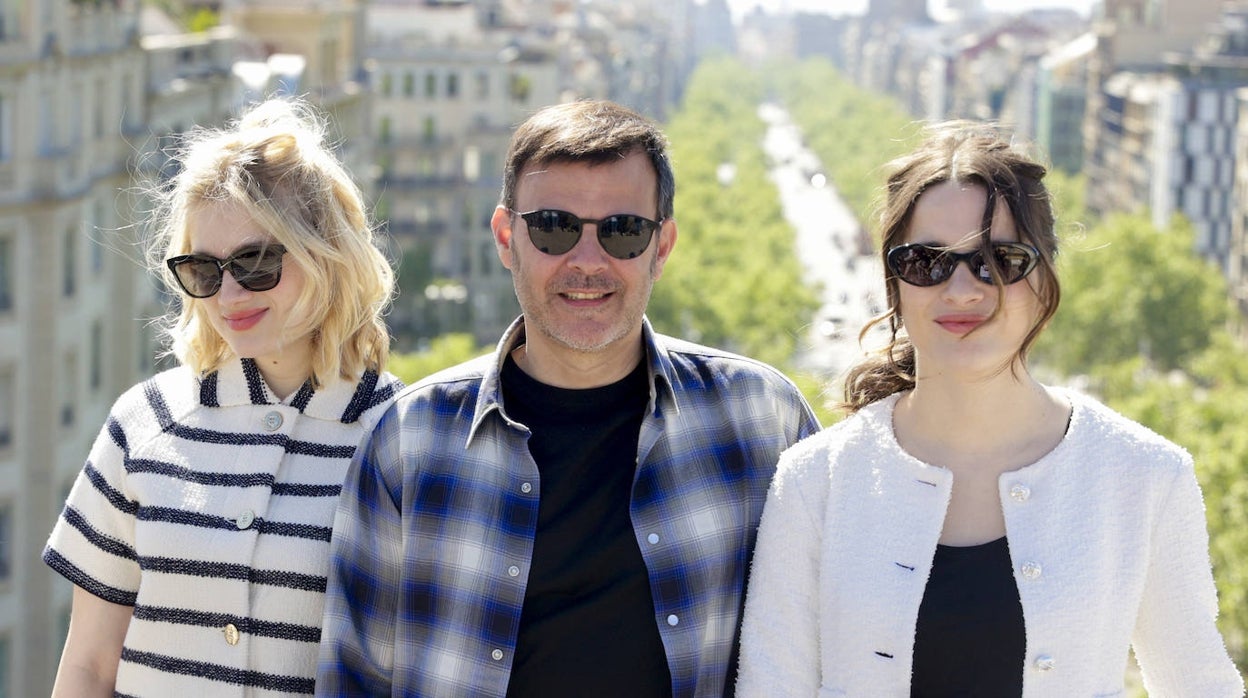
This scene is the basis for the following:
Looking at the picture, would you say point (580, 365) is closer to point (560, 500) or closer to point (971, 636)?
point (560, 500)

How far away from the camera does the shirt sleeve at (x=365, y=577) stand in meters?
6.08

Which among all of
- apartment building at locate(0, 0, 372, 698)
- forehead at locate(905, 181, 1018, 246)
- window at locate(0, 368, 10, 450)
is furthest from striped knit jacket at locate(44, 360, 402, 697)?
window at locate(0, 368, 10, 450)

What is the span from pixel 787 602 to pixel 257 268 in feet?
6.24

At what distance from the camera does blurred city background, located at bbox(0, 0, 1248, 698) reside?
29.8 metres

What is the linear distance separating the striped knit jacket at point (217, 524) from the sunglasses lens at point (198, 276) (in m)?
0.30

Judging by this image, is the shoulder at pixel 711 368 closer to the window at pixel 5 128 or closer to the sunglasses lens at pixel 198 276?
the sunglasses lens at pixel 198 276

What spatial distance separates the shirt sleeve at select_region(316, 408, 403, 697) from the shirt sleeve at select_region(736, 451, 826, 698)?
3.54 ft

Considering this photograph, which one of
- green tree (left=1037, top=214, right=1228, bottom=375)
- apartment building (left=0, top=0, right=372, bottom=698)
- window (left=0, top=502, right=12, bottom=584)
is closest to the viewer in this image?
window (left=0, top=502, right=12, bottom=584)

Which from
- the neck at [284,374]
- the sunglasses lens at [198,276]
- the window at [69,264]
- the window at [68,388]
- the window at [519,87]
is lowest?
the window at [68,388]

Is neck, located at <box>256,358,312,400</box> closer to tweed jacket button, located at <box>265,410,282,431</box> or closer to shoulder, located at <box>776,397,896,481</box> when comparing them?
tweed jacket button, located at <box>265,410,282,431</box>

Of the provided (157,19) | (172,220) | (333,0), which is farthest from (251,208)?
(333,0)

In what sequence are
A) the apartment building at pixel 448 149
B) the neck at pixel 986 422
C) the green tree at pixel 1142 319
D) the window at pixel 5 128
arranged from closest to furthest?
the neck at pixel 986 422
the window at pixel 5 128
the green tree at pixel 1142 319
the apartment building at pixel 448 149

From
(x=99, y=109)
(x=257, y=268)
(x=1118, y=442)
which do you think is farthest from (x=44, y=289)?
(x=1118, y=442)

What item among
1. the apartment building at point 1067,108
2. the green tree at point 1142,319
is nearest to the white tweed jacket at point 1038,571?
the green tree at point 1142,319
